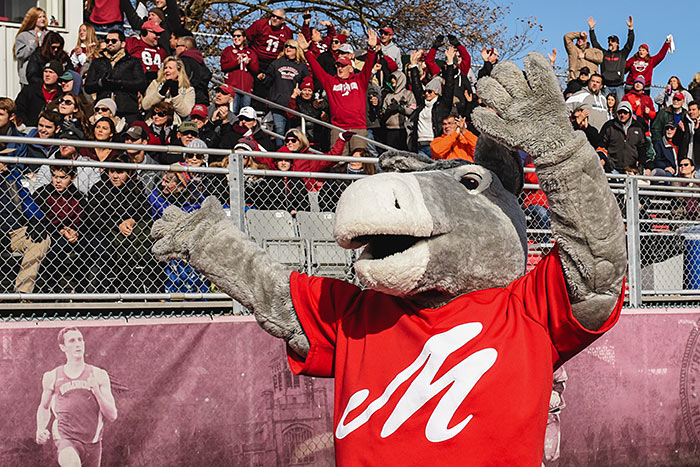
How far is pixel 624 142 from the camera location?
11750mm

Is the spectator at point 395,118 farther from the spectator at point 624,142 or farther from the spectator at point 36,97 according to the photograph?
the spectator at point 36,97

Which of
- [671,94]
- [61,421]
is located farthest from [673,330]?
[671,94]

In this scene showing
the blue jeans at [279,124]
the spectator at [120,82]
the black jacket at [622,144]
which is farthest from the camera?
the black jacket at [622,144]

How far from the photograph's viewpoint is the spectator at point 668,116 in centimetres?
1321

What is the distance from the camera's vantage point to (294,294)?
120 inches

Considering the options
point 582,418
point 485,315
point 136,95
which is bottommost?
point 582,418

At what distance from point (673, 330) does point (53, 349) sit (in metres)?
4.84

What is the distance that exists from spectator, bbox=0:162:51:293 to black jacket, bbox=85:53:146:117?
3813 millimetres

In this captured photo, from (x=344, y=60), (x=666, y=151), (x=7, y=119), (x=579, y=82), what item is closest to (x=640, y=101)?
(x=579, y=82)

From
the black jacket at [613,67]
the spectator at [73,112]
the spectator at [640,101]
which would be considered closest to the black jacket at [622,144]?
the spectator at [640,101]

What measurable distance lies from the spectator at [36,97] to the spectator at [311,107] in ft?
10.4

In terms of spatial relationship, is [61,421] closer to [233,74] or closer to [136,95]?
[136,95]

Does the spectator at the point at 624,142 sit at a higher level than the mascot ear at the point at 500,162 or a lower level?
higher

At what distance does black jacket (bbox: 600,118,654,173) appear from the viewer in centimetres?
1161
